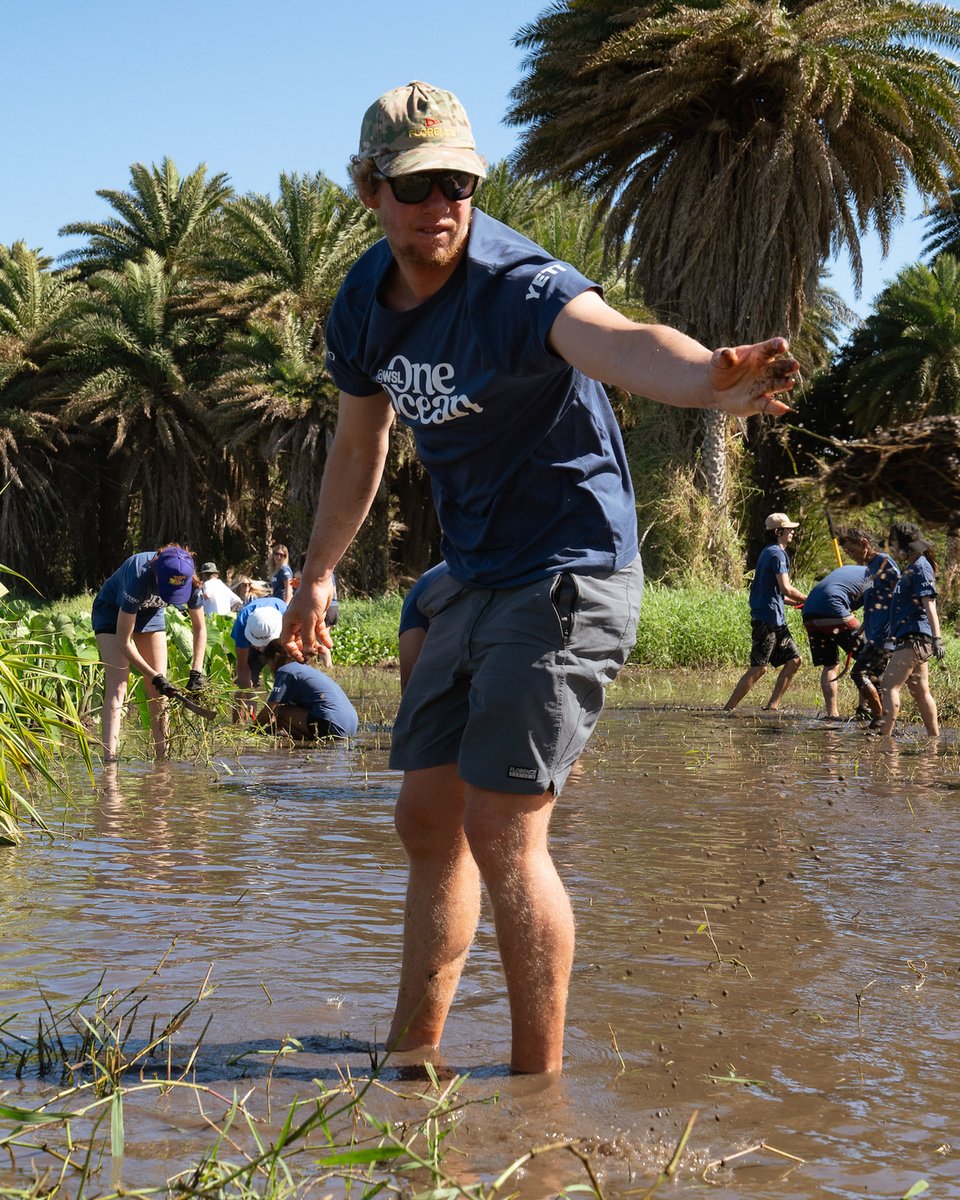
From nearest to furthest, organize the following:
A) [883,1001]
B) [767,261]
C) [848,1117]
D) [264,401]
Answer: [848,1117] → [883,1001] → [767,261] → [264,401]

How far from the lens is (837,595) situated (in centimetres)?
1388

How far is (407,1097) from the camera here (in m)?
2.74

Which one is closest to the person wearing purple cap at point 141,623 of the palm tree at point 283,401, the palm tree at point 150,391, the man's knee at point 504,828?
the man's knee at point 504,828

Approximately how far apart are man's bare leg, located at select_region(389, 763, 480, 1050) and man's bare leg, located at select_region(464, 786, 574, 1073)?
0.70 feet

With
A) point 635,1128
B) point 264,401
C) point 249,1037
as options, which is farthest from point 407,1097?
point 264,401

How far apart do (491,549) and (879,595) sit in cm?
944

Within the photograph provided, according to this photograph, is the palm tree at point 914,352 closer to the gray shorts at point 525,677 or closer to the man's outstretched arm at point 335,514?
the man's outstretched arm at point 335,514

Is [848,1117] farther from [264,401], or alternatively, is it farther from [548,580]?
[264,401]

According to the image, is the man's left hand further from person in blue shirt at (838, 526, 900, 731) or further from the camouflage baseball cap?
person in blue shirt at (838, 526, 900, 731)

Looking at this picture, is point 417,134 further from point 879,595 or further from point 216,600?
point 216,600

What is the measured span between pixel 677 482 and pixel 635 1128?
23.1m

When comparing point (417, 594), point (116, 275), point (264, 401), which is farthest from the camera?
point (116, 275)

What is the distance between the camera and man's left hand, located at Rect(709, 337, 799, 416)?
7.66ft

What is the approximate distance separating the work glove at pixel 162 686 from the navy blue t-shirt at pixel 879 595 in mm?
5568
